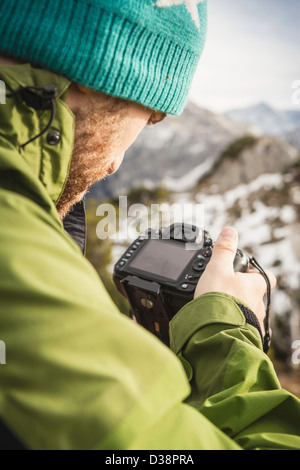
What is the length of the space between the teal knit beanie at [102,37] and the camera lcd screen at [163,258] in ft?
2.51

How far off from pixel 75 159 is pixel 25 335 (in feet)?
2.33

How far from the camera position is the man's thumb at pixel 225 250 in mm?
1561

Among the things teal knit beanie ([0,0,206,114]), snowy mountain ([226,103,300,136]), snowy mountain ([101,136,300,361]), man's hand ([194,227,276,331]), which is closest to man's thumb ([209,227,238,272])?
man's hand ([194,227,276,331])

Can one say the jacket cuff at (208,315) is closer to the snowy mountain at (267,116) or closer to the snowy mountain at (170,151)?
the snowy mountain at (170,151)

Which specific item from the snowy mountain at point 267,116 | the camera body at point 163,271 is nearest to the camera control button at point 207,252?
the camera body at point 163,271

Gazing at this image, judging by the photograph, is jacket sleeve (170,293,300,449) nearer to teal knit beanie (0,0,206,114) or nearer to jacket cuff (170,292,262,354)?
jacket cuff (170,292,262,354)

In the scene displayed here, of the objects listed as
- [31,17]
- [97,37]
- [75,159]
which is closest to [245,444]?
[75,159]

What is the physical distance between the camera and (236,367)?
116 centimetres

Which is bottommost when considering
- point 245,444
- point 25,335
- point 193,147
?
point 193,147

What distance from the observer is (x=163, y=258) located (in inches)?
72.1

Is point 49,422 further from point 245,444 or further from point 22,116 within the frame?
point 22,116

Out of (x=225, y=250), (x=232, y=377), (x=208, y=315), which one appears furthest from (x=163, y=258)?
(x=232, y=377)

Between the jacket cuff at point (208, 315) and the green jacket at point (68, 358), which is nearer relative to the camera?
the green jacket at point (68, 358)

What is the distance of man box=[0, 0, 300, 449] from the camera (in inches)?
27.2
